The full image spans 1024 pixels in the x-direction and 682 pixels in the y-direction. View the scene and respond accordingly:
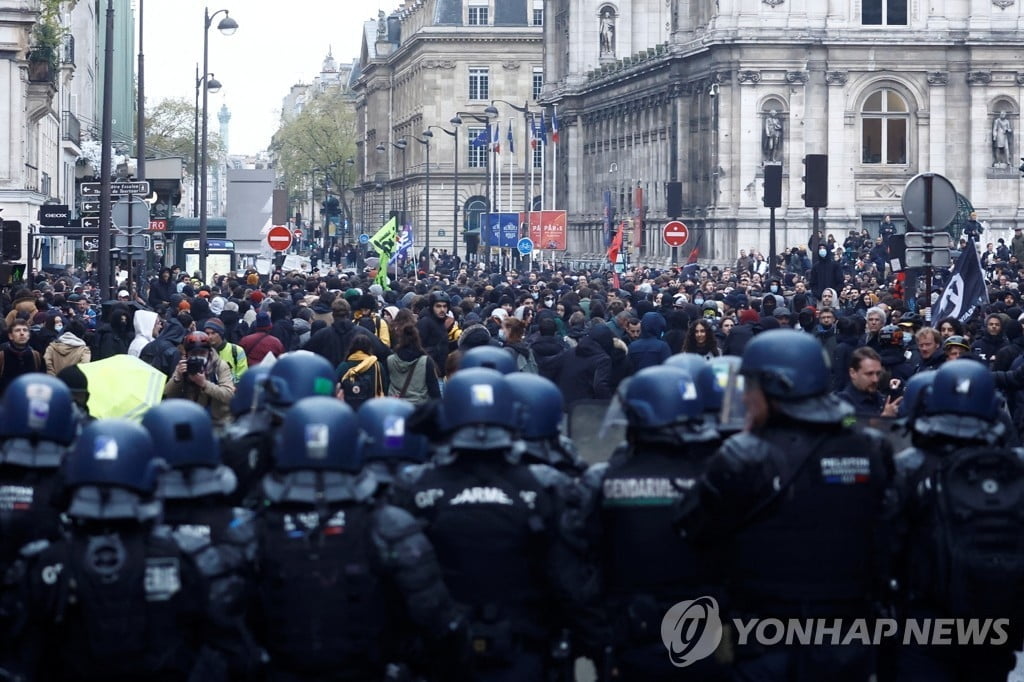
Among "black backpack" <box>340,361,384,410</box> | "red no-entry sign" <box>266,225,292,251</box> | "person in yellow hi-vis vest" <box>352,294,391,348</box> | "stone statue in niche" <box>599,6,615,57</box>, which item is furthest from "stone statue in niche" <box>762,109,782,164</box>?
"black backpack" <box>340,361,384,410</box>

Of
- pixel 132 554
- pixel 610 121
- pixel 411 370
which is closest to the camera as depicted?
pixel 132 554

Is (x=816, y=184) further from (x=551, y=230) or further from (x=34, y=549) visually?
(x=34, y=549)

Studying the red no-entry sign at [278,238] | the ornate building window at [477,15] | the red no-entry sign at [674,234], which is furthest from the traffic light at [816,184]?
the ornate building window at [477,15]

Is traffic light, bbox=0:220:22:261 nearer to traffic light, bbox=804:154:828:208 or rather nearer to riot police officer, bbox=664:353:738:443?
traffic light, bbox=804:154:828:208

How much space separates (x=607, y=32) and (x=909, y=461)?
8067 cm

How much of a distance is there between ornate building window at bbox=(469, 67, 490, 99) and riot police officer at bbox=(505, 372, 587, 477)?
11167 centimetres

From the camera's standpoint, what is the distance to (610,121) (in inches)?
3184

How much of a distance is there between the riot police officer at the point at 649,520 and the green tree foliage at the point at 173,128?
118 m

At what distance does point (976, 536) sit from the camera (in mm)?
7492

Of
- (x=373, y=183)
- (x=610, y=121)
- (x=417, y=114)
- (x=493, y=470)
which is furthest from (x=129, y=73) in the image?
(x=493, y=470)

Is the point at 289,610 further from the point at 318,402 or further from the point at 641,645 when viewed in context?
the point at 641,645

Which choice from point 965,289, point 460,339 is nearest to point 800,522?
point 460,339

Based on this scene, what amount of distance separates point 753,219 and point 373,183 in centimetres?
7758

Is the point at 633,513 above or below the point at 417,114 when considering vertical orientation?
below
